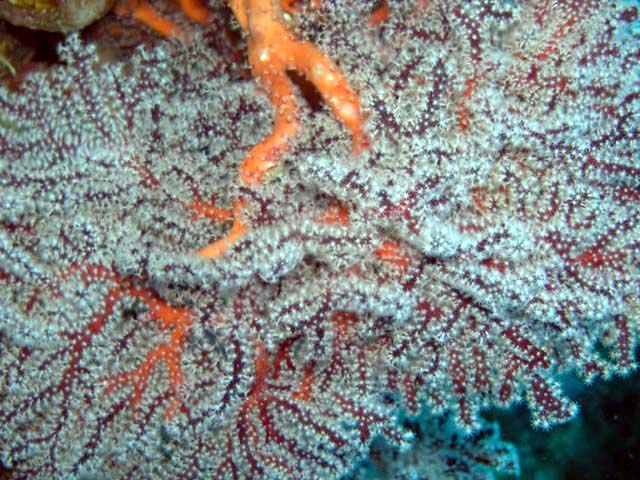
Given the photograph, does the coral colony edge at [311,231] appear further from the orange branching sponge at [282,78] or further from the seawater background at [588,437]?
the seawater background at [588,437]

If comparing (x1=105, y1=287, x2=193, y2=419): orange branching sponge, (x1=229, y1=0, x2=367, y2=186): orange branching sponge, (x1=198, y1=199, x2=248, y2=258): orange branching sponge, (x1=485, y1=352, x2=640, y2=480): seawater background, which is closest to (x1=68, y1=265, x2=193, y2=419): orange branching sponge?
(x1=105, y1=287, x2=193, y2=419): orange branching sponge

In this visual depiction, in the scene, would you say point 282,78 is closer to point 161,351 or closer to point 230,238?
point 230,238

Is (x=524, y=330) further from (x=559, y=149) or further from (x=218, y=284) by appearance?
(x=218, y=284)

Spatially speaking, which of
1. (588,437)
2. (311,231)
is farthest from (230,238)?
(588,437)

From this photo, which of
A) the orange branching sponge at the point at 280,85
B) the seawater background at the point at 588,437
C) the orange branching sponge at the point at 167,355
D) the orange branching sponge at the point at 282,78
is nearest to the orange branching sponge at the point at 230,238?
the orange branching sponge at the point at 280,85

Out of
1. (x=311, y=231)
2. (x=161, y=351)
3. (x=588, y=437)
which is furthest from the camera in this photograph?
(x=588, y=437)

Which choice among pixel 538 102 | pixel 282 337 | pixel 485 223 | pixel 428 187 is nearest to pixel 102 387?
pixel 282 337

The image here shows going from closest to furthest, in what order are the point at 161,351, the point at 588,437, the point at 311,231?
the point at 311,231 < the point at 161,351 < the point at 588,437

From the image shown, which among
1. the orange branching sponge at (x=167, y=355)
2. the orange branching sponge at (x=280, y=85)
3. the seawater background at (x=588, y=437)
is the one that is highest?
the seawater background at (x=588, y=437)

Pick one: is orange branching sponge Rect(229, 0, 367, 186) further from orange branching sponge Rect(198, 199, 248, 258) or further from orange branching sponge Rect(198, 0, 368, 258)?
orange branching sponge Rect(198, 199, 248, 258)
